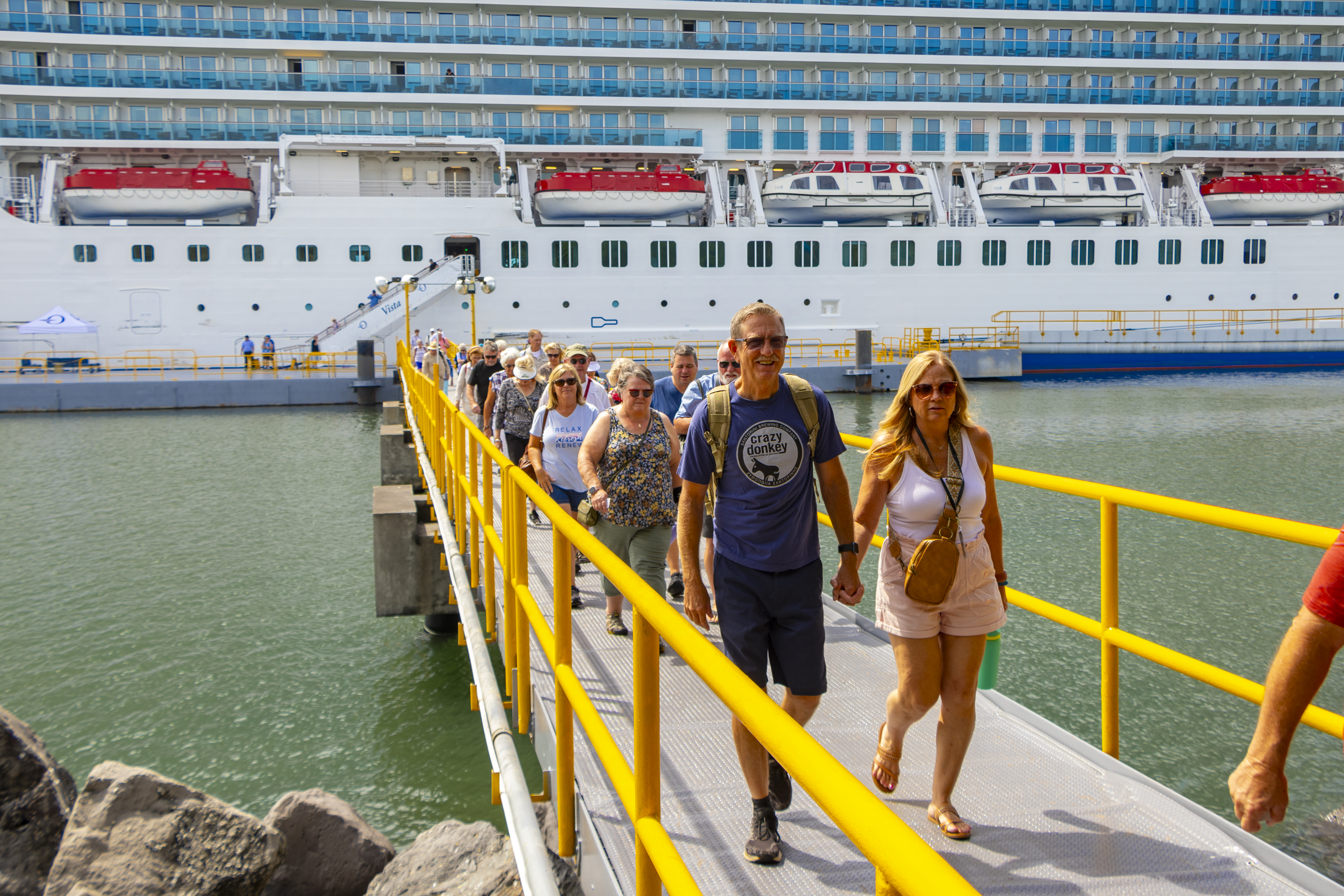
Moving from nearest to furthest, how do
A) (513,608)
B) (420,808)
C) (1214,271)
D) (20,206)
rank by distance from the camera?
(513,608) < (420,808) < (20,206) < (1214,271)

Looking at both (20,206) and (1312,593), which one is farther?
Result: (20,206)

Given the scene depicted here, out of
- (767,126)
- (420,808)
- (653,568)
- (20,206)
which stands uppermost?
(767,126)

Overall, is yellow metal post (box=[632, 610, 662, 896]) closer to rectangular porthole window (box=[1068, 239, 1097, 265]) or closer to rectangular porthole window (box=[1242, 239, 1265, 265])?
rectangular porthole window (box=[1068, 239, 1097, 265])

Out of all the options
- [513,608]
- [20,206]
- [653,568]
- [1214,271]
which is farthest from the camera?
[1214,271]

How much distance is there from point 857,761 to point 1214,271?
38.0 metres

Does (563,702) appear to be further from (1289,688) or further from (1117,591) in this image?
(1117,591)

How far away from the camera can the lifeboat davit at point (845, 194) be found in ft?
112

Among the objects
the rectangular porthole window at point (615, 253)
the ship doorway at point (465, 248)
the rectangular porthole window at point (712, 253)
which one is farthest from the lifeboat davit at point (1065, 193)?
the ship doorway at point (465, 248)

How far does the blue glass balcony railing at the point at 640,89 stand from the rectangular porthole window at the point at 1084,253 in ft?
19.8

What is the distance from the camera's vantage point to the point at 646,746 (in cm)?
235

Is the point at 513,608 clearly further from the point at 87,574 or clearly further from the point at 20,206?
the point at 20,206

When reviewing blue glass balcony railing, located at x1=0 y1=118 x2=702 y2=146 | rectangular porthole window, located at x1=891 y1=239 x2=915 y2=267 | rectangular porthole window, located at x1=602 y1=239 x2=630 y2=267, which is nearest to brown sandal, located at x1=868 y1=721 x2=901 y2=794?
rectangular porthole window, located at x1=602 y1=239 x2=630 y2=267

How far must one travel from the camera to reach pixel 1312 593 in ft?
6.07

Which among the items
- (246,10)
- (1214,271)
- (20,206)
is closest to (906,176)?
(1214,271)
